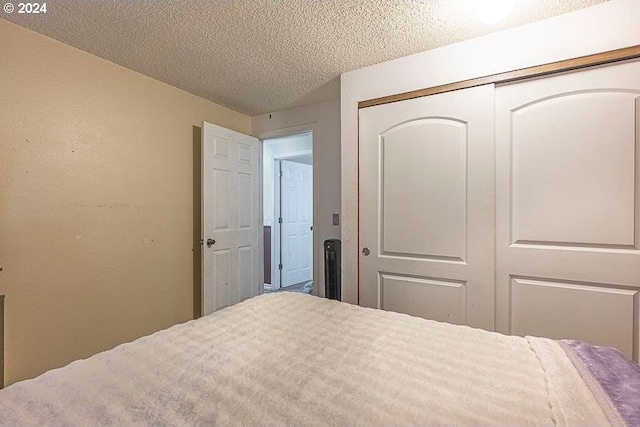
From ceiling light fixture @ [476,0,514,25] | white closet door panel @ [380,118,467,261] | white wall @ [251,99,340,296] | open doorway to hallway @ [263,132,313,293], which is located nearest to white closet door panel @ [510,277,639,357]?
white closet door panel @ [380,118,467,261]

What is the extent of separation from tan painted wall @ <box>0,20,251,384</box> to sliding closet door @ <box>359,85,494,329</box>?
1649mm

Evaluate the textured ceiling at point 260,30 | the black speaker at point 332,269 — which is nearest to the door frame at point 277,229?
the black speaker at point 332,269

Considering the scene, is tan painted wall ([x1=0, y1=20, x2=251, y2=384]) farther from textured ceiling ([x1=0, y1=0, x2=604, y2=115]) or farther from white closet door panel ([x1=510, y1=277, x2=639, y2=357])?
white closet door panel ([x1=510, y1=277, x2=639, y2=357])

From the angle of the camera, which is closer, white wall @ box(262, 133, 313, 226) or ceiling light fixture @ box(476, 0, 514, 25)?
ceiling light fixture @ box(476, 0, 514, 25)

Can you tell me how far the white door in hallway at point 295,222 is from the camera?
452 cm

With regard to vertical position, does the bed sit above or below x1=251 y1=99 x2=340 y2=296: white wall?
below

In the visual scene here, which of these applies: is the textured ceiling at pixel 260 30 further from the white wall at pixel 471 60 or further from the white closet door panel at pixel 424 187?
the white closet door panel at pixel 424 187

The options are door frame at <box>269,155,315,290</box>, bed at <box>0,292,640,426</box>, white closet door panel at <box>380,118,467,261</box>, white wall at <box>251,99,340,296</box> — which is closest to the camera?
bed at <box>0,292,640,426</box>

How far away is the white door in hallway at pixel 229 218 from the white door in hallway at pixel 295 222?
1.14 metres

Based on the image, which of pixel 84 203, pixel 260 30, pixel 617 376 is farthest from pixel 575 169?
pixel 84 203

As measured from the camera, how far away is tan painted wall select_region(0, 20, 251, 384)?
1690mm

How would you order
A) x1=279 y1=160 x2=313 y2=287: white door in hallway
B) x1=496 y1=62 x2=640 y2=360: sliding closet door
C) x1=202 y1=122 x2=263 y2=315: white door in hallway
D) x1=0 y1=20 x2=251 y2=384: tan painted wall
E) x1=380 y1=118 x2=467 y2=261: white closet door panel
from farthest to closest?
x1=279 y1=160 x2=313 y2=287: white door in hallway
x1=202 y1=122 x2=263 y2=315: white door in hallway
x1=380 y1=118 x2=467 y2=261: white closet door panel
x1=0 y1=20 x2=251 y2=384: tan painted wall
x1=496 y1=62 x2=640 y2=360: sliding closet door

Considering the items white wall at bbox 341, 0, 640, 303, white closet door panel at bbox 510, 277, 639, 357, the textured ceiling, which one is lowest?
white closet door panel at bbox 510, 277, 639, 357

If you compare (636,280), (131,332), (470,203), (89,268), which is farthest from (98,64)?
(636,280)
